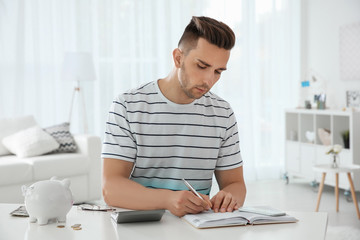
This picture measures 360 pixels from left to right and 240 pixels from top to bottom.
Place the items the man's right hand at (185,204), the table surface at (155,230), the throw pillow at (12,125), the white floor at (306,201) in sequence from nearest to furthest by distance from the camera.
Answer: the table surface at (155,230), the man's right hand at (185,204), the white floor at (306,201), the throw pillow at (12,125)

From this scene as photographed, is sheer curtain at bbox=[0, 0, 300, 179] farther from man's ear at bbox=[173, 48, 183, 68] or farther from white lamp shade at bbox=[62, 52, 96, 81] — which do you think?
man's ear at bbox=[173, 48, 183, 68]

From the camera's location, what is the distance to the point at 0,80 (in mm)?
4719

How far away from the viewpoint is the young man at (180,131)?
5.30 feet

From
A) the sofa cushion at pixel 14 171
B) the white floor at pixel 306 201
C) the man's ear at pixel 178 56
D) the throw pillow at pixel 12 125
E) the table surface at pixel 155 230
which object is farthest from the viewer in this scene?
the throw pillow at pixel 12 125

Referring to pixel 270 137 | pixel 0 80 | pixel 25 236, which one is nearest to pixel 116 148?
pixel 25 236

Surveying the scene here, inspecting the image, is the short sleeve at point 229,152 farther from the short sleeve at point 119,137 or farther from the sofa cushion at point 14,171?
the sofa cushion at point 14,171

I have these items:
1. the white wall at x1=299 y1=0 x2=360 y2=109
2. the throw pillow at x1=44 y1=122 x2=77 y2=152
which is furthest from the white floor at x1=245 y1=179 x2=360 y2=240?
the throw pillow at x1=44 y1=122 x2=77 y2=152

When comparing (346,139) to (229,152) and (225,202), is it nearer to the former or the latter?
(229,152)

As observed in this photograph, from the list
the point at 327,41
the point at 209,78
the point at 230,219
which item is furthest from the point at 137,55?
the point at 230,219

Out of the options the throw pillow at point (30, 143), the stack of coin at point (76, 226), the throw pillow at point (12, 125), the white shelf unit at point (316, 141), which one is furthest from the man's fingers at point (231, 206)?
the throw pillow at point (12, 125)

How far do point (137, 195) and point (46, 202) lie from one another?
1.03 ft

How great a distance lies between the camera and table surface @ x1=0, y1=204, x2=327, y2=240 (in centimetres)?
125

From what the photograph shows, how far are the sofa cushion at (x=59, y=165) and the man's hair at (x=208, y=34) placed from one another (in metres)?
2.65

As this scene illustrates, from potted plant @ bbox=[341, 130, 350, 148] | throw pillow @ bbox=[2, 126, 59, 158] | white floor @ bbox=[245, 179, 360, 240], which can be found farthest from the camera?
potted plant @ bbox=[341, 130, 350, 148]
